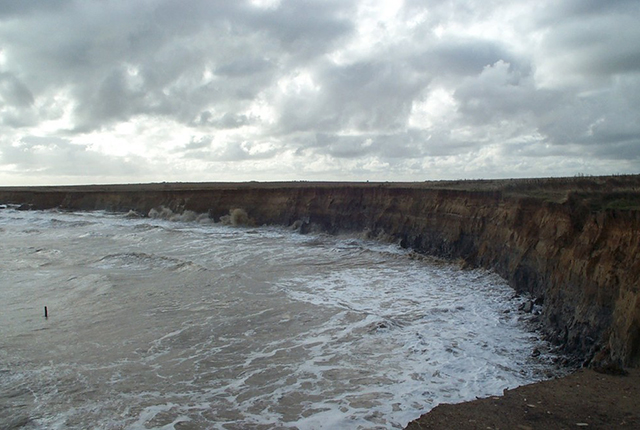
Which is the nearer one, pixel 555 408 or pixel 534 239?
pixel 555 408

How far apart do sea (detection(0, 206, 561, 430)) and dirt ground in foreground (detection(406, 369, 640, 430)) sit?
64 cm

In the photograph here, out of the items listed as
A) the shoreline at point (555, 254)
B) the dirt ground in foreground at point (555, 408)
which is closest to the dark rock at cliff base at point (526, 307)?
the shoreline at point (555, 254)

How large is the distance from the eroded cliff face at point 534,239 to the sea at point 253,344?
0.72 metres

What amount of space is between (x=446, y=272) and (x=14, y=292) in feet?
42.6

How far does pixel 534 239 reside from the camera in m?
12.4

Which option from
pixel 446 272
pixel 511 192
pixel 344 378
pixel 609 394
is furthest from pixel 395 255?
pixel 609 394

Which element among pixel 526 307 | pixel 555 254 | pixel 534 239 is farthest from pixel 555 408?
pixel 534 239

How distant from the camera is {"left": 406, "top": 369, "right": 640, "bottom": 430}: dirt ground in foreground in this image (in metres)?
5.23

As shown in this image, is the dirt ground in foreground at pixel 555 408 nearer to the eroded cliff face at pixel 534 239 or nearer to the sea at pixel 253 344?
the sea at pixel 253 344

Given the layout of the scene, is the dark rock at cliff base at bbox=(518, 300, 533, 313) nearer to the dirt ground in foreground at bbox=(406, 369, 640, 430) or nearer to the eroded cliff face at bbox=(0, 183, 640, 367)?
the eroded cliff face at bbox=(0, 183, 640, 367)

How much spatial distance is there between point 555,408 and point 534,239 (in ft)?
24.7

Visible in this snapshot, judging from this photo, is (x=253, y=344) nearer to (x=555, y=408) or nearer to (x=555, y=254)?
(x=555, y=408)

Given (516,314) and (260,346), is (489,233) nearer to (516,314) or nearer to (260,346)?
(516,314)

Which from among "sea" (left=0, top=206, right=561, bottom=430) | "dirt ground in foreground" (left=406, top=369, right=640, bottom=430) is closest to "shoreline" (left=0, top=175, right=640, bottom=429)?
"dirt ground in foreground" (left=406, top=369, right=640, bottom=430)
